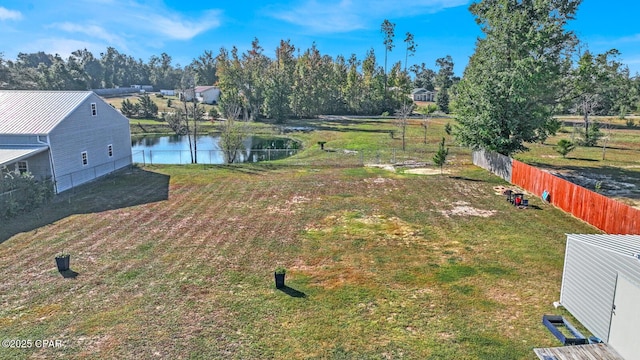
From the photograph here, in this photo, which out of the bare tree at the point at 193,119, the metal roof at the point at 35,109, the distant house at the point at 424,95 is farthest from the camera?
the distant house at the point at 424,95

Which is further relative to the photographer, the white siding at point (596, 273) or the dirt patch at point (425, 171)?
the dirt patch at point (425, 171)

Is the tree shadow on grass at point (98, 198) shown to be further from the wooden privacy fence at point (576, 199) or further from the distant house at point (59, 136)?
the wooden privacy fence at point (576, 199)

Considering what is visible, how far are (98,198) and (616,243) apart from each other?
72.4 ft

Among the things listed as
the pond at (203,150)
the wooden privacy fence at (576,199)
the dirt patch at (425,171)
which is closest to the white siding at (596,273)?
the wooden privacy fence at (576,199)

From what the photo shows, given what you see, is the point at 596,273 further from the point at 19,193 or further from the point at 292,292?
the point at 19,193

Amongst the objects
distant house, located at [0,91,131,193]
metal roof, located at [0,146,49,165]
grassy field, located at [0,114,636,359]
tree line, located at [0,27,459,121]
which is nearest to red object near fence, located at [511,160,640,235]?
grassy field, located at [0,114,636,359]

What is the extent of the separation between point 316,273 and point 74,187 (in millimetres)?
17829

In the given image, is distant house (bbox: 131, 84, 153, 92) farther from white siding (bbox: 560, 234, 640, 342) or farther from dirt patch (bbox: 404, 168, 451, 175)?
white siding (bbox: 560, 234, 640, 342)

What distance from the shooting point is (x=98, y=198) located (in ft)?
68.2

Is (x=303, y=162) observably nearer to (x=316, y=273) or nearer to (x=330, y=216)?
(x=330, y=216)

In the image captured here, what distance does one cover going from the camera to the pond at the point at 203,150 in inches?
1399

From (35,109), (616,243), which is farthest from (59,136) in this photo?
(616,243)

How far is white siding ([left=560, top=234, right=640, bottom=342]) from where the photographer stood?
8484 millimetres

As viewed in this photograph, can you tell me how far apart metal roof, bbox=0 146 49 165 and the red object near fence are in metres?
26.1
